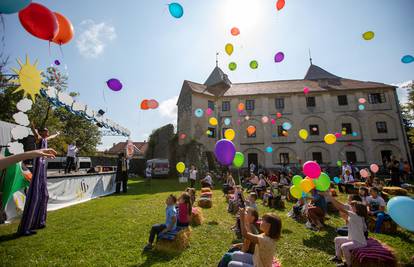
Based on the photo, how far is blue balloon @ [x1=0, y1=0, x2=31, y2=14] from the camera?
9.81ft

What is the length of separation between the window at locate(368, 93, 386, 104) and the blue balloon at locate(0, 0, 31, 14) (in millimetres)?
33639

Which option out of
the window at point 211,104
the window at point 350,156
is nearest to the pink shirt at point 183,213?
the window at point 211,104

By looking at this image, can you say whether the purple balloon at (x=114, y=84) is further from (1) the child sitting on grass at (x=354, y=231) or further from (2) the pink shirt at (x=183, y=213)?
(1) the child sitting on grass at (x=354, y=231)

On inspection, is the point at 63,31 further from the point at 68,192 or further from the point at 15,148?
the point at 68,192

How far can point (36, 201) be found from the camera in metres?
5.85

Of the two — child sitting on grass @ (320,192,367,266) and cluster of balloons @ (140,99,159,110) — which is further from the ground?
cluster of balloons @ (140,99,159,110)

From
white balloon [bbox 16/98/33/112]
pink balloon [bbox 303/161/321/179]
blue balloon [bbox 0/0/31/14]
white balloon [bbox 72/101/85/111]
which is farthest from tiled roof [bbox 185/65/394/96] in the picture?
blue balloon [bbox 0/0/31/14]

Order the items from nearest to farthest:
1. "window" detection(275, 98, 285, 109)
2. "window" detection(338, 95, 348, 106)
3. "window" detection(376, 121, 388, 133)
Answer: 1. "window" detection(376, 121, 388, 133)
2. "window" detection(338, 95, 348, 106)
3. "window" detection(275, 98, 285, 109)

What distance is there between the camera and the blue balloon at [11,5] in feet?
9.81

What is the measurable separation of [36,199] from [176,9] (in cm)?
708

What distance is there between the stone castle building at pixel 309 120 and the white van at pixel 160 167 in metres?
3.92

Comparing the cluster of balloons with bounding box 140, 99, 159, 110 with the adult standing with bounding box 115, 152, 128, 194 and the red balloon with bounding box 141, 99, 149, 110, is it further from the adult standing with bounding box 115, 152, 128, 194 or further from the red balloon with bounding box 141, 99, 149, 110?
the adult standing with bounding box 115, 152, 128, 194

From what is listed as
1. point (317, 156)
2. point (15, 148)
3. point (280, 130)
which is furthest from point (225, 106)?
point (15, 148)

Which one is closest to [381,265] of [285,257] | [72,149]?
[285,257]
